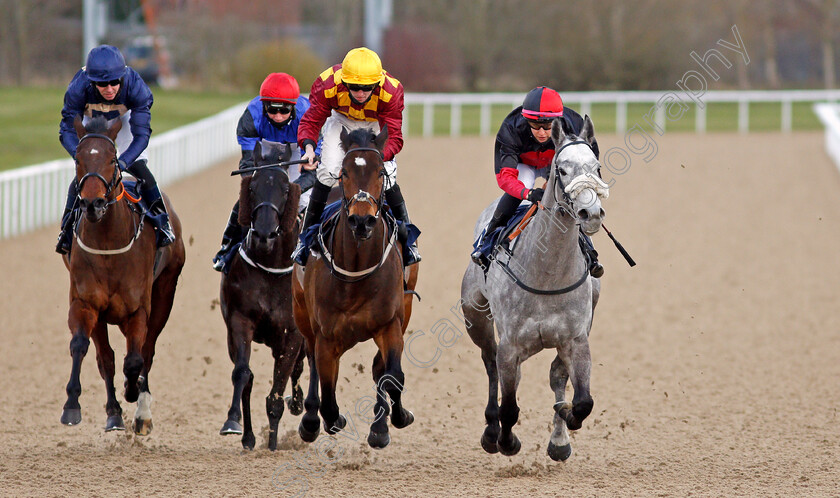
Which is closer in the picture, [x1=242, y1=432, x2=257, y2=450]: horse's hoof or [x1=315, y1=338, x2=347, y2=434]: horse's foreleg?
[x1=315, y1=338, x2=347, y2=434]: horse's foreleg

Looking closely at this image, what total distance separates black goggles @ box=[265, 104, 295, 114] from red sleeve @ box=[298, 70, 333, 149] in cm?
87

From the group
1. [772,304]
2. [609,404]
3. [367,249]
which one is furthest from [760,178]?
[367,249]

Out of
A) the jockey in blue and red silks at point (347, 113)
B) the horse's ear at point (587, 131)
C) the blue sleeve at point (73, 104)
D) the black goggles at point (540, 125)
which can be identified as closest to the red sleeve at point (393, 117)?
the jockey in blue and red silks at point (347, 113)

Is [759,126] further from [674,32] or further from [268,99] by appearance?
[268,99]

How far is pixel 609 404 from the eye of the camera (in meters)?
7.78

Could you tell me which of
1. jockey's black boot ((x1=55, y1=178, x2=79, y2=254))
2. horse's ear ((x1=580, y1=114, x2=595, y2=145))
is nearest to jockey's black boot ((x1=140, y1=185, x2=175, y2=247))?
jockey's black boot ((x1=55, y1=178, x2=79, y2=254))

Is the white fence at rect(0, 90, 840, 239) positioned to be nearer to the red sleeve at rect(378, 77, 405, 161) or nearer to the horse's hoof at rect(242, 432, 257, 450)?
the red sleeve at rect(378, 77, 405, 161)

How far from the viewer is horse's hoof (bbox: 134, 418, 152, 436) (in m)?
6.74

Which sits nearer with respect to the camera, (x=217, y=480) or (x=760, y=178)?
(x=217, y=480)

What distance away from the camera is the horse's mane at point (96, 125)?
6047 mm

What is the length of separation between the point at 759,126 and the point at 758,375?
18.8 meters

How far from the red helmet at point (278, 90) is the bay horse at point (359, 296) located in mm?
1334

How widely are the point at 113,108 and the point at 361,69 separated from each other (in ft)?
5.64

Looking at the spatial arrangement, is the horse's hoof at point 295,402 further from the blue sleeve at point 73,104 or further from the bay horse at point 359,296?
the blue sleeve at point 73,104
